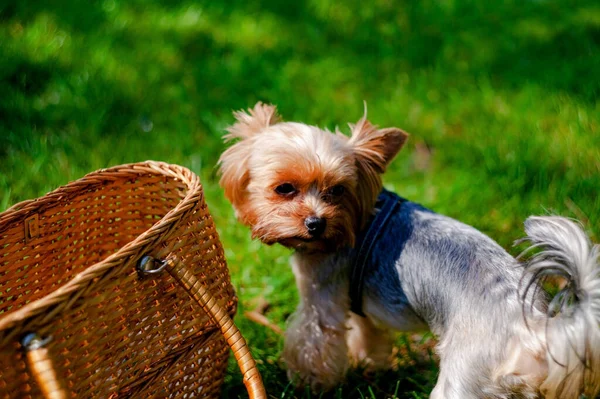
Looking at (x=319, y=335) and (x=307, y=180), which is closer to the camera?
(x=307, y=180)

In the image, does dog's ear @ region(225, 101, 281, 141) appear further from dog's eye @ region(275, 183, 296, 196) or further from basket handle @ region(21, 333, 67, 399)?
basket handle @ region(21, 333, 67, 399)

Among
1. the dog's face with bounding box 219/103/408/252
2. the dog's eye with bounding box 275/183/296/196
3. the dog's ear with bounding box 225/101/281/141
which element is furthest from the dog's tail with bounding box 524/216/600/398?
the dog's ear with bounding box 225/101/281/141

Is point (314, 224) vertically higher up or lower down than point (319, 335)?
higher up

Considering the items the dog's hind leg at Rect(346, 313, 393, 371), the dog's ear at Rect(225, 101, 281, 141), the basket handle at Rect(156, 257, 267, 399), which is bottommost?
the dog's hind leg at Rect(346, 313, 393, 371)

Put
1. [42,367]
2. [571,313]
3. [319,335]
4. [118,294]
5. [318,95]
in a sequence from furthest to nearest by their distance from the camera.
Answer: [318,95] → [319,335] → [118,294] → [571,313] → [42,367]

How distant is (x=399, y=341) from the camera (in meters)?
3.71

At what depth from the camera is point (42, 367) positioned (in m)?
2.03

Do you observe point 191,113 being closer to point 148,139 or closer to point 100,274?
point 148,139

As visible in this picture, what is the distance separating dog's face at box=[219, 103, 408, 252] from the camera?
120 inches

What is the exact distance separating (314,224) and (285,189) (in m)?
0.28

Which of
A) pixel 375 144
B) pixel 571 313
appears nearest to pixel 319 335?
pixel 375 144

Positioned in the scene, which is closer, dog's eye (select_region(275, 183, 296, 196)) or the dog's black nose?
the dog's black nose

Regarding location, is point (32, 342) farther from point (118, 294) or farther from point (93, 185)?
point (93, 185)

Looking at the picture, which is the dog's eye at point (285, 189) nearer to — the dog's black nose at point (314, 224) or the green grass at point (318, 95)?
the dog's black nose at point (314, 224)
